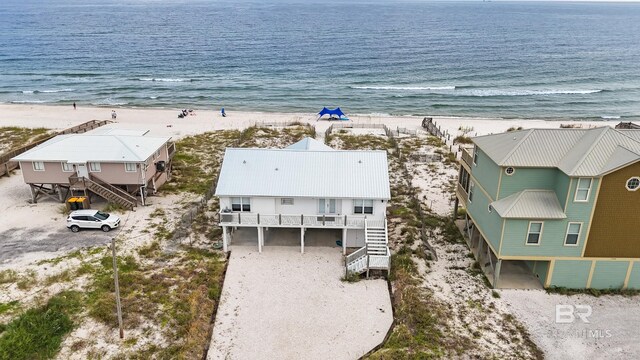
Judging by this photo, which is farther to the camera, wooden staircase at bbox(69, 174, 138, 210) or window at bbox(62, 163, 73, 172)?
window at bbox(62, 163, 73, 172)

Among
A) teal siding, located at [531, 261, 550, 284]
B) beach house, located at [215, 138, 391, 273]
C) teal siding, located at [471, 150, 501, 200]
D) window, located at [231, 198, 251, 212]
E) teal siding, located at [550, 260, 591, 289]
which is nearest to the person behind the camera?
teal siding, located at [550, 260, 591, 289]

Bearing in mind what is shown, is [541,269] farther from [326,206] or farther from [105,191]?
[105,191]

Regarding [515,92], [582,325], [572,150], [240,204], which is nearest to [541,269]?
[582,325]

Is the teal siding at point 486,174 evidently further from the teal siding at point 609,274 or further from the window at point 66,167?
the window at point 66,167

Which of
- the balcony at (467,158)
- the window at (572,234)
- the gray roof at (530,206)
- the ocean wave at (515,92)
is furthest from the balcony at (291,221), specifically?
the ocean wave at (515,92)

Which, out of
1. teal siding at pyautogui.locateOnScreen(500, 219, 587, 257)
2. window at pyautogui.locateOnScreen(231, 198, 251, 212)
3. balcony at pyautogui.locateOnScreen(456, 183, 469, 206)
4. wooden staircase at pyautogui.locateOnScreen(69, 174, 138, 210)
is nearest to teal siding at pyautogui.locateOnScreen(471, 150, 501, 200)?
teal siding at pyautogui.locateOnScreen(500, 219, 587, 257)

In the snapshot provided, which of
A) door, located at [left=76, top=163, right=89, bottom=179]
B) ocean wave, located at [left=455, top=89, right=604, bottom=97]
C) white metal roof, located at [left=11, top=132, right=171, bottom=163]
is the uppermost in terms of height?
ocean wave, located at [left=455, top=89, right=604, bottom=97]

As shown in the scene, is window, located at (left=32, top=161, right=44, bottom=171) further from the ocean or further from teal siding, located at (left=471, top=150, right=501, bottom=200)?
the ocean

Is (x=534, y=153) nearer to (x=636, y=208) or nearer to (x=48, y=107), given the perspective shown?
(x=636, y=208)
